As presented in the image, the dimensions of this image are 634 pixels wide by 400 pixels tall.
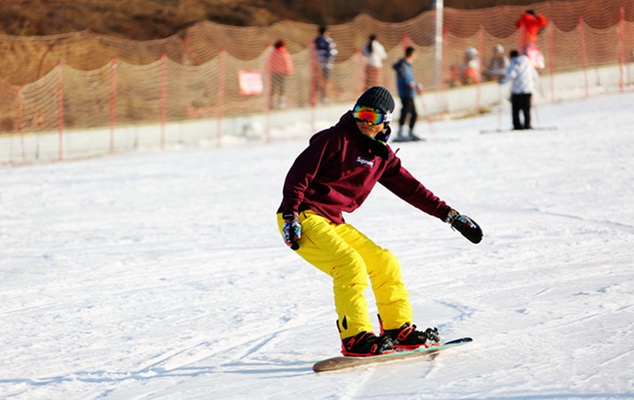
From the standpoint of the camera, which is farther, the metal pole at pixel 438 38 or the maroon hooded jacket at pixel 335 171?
the metal pole at pixel 438 38

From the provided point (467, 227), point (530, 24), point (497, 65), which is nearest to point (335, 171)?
point (467, 227)

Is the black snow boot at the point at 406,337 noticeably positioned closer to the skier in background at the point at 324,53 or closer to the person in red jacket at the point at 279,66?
the person in red jacket at the point at 279,66

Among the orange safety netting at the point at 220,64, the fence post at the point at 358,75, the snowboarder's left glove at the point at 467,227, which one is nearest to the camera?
the snowboarder's left glove at the point at 467,227

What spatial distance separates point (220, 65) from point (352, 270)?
52.0 ft

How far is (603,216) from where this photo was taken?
9070mm

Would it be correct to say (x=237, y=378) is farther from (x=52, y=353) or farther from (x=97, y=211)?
(x=97, y=211)

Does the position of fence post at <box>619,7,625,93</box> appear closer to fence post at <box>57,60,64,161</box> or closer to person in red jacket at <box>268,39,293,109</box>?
person in red jacket at <box>268,39,293,109</box>

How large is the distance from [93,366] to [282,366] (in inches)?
40.8

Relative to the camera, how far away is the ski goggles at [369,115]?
4637 mm

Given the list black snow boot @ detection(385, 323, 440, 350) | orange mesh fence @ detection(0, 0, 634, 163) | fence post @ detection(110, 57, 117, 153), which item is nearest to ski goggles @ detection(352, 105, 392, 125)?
black snow boot @ detection(385, 323, 440, 350)

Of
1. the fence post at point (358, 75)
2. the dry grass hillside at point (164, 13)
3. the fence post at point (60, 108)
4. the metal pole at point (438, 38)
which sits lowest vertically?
the fence post at point (60, 108)

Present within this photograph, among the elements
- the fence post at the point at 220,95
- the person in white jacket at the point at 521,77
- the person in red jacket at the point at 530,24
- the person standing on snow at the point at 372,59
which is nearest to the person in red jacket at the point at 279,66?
the fence post at the point at 220,95

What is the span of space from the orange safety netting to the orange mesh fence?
25 millimetres

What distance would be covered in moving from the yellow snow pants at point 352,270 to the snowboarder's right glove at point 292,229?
118mm
